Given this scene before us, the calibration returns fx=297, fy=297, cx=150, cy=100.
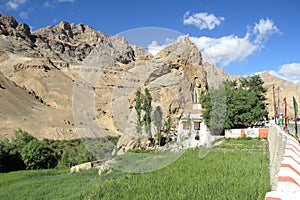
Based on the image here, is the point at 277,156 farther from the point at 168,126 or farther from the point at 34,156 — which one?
the point at 34,156

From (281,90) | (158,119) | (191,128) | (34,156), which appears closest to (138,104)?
(158,119)

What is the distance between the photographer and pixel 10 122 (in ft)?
140

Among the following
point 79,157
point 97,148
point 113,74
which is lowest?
point 79,157

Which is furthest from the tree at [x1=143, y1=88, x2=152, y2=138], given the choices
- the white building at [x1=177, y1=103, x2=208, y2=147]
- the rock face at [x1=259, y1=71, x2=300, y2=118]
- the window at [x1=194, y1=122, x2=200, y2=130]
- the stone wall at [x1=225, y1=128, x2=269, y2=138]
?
the rock face at [x1=259, y1=71, x2=300, y2=118]

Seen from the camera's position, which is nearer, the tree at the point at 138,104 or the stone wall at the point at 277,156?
the tree at the point at 138,104

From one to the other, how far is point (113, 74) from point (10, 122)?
4213cm

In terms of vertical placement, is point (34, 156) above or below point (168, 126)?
below

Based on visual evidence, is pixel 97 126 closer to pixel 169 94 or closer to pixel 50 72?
pixel 169 94

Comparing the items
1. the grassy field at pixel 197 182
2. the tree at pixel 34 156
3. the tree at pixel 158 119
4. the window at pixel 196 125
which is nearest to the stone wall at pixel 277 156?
the grassy field at pixel 197 182

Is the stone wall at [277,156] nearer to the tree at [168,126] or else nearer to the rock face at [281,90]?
the tree at [168,126]

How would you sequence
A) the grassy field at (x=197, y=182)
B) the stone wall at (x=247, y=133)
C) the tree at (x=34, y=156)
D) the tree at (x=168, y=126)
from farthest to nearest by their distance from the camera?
the tree at (x=34, y=156) < the stone wall at (x=247, y=133) < the grassy field at (x=197, y=182) < the tree at (x=168, y=126)

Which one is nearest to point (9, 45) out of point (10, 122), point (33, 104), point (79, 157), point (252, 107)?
point (33, 104)

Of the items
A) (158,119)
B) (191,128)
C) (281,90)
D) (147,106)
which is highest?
(281,90)

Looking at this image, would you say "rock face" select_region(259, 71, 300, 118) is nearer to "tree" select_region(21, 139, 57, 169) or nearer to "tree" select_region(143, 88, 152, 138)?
"tree" select_region(21, 139, 57, 169)
